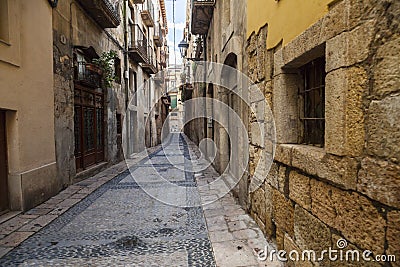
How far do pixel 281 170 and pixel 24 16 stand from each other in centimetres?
476

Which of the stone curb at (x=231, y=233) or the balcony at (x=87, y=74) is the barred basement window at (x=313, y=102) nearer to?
the stone curb at (x=231, y=233)

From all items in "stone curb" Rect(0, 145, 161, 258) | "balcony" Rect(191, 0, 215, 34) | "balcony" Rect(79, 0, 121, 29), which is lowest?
"stone curb" Rect(0, 145, 161, 258)

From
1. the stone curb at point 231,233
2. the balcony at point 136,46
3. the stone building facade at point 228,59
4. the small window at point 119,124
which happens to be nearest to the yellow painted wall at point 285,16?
the stone building facade at point 228,59

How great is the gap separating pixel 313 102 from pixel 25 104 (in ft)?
14.7

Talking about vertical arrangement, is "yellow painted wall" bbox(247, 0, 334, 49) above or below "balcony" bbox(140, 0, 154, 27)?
below

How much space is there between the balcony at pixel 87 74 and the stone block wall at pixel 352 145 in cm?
580

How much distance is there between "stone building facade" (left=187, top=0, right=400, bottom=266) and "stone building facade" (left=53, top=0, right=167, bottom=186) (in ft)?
15.5

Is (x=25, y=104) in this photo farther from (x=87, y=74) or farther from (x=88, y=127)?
(x=88, y=127)

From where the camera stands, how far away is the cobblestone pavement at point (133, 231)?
286cm

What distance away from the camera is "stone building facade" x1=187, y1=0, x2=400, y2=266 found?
136 centimetres

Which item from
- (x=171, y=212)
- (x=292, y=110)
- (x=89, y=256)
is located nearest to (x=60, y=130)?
(x=171, y=212)

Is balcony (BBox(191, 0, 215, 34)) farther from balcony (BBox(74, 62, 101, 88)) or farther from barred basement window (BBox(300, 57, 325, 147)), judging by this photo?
barred basement window (BBox(300, 57, 325, 147))

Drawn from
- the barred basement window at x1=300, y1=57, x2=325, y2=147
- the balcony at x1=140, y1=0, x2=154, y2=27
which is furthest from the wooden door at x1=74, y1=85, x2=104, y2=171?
the balcony at x1=140, y1=0, x2=154, y2=27

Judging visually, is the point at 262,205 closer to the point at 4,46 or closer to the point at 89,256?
the point at 89,256
